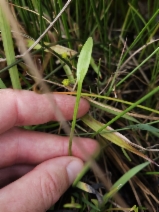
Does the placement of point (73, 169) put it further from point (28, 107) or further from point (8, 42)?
point (8, 42)

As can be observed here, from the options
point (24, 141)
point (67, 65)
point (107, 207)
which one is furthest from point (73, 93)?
point (107, 207)

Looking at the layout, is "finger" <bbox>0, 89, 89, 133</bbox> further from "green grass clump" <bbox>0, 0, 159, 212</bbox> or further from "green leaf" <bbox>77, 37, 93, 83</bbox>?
"green leaf" <bbox>77, 37, 93, 83</bbox>

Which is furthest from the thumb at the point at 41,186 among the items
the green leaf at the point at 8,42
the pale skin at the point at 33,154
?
the green leaf at the point at 8,42

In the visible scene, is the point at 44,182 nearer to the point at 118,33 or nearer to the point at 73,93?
the point at 73,93

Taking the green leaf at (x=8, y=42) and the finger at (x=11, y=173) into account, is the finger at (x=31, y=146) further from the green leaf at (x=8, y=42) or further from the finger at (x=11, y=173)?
the green leaf at (x=8, y=42)

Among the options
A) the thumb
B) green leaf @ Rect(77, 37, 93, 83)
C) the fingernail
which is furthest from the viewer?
the fingernail

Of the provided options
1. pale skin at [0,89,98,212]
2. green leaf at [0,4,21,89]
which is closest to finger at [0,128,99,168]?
pale skin at [0,89,98,212]

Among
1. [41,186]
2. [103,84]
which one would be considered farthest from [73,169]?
[103,84]
